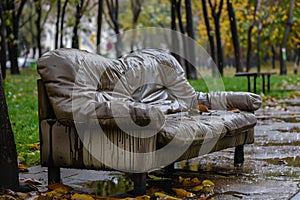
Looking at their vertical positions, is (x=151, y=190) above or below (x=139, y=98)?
below

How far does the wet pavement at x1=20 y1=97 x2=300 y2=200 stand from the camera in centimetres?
501

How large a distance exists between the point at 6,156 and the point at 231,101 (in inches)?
103

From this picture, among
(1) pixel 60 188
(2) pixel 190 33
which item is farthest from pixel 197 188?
(2) pixel 190 33

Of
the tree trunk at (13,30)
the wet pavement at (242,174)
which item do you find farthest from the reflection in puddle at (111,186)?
the tree trunk at (13,30)

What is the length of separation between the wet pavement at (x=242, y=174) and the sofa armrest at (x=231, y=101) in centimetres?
55

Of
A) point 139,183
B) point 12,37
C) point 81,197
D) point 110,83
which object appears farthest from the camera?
point 12,37

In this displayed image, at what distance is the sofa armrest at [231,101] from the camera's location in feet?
21.3

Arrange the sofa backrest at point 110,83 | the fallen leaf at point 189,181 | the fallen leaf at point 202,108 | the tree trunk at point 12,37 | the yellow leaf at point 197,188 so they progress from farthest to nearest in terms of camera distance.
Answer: the tree trunk at point 12,37
the fallen leaf at point 202,108
the fallen leaf at point 189,181
the yellow leaf at point 197,188
the sofa backrest at point 110,83

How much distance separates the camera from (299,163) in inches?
246

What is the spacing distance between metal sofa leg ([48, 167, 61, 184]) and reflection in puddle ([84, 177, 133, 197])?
0.83 feet

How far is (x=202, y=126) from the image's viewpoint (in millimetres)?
5289

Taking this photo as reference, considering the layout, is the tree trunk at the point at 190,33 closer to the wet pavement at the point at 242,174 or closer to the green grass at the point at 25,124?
the green grass at the point at 25,124

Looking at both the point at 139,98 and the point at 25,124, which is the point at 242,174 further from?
the point at 25,124

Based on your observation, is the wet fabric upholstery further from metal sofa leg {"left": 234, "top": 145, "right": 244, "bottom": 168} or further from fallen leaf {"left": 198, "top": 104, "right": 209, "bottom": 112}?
metal sofa leg {"left": 234, "top": 145, "right": 244, "bottom": 168}
